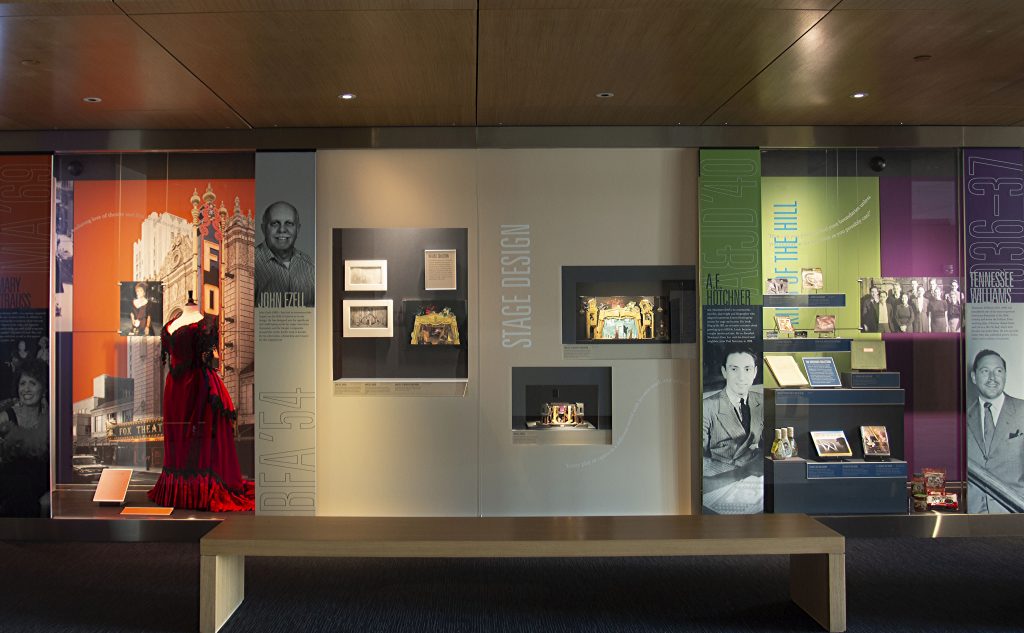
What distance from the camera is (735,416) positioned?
5.27 metres

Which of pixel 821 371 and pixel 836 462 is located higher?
pixel 821 371

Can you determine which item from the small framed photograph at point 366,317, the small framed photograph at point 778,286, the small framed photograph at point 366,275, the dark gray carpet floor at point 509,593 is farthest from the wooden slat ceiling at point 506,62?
the dark gray carpet floor at point 509,593

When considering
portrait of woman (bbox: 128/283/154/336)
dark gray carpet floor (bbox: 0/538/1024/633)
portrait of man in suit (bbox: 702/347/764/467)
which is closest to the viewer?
dark gray carpet floor (bbox: 0/538/1024/633)

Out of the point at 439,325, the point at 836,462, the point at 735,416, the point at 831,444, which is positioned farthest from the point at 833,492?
the point at 439,325

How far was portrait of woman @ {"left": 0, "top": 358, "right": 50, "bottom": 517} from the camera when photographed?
5297 millimetres

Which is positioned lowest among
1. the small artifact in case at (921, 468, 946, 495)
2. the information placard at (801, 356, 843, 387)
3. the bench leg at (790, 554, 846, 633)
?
the bench leg at (790, 554, 846, 633)

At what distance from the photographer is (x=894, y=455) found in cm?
539

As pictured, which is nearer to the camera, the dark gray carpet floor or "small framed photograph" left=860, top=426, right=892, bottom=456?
the dark gray carpet floor

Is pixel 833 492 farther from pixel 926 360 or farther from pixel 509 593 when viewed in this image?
pixel 509 593

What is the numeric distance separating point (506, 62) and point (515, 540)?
2346 millimetres

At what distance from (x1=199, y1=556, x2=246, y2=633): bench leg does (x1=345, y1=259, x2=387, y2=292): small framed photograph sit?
6.77 ft

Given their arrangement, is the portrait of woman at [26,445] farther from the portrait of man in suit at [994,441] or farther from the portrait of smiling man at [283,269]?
the portrait of man in suit at [994,441]

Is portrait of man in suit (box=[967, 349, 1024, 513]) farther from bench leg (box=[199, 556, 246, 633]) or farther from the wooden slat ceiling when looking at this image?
bench leg (box=[199, 556, 246, 633])

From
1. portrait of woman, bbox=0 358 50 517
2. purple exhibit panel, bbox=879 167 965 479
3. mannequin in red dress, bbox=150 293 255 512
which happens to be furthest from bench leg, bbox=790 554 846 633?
portrait of woman, bbox=0 358 50 517
